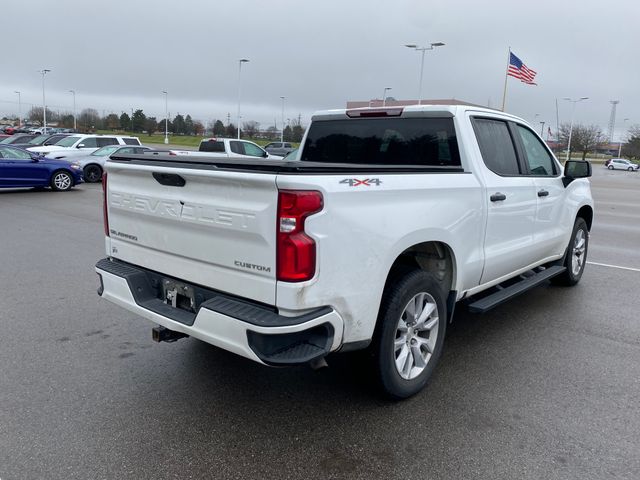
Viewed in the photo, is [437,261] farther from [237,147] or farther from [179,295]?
[237,147]

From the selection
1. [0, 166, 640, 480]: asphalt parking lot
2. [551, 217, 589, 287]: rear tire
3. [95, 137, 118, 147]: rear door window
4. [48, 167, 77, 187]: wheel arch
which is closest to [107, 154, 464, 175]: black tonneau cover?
[0, 166, 640, 480]: asphalt parking lot

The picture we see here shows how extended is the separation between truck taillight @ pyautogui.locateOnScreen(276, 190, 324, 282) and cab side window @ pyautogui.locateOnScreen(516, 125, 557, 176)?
3199 mm

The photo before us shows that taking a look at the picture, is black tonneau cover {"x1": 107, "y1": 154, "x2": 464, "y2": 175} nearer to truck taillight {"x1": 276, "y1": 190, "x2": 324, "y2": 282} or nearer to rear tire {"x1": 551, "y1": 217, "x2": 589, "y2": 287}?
truck taillight {"x1": 276, "y1": 190, "x2": 324, "y2": 282}

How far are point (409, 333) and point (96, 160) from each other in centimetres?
1978

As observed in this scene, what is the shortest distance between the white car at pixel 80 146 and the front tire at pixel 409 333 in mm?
20419

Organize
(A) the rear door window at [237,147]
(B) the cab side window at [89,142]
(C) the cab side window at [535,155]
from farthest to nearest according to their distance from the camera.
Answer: (B) the cab side window at [89,142], (A) the rear door window at [237,147], (C) the cab side window at [535,155]

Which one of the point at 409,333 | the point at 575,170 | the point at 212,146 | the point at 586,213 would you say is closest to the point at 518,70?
the point at 212,146

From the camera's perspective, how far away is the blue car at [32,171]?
15.5m

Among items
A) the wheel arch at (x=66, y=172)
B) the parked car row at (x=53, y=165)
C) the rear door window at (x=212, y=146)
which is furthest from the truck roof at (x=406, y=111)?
the rear door window at (x=212, y=146)

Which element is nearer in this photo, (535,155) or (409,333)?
(409,333)

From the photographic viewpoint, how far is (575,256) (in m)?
6.70

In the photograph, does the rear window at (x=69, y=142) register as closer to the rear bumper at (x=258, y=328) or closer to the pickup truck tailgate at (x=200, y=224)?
the pickup truck tailgate at (x=200, y=224)

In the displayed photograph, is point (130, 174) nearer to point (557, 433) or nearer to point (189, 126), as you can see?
point (557, 433)

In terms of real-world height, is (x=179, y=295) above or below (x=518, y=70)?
below
